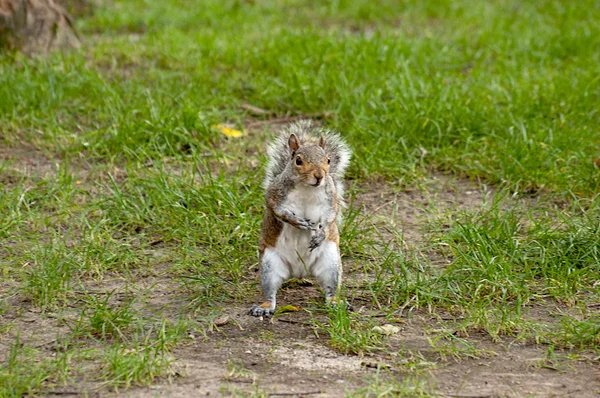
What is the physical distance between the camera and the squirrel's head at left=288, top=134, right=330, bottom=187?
3264 millimetres

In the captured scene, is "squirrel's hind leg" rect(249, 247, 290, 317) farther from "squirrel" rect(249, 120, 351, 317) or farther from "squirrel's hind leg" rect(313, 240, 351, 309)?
"squirrel's hind leg" rect(313, 240, 351, 309)

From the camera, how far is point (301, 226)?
10.9ft

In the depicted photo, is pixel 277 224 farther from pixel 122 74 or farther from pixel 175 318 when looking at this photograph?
pixel 122 74

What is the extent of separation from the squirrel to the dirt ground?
0.51 ft

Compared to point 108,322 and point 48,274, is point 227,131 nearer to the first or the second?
point 48,274

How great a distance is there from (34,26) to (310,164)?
11.9 ft

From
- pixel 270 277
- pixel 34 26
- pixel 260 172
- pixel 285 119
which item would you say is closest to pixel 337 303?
pixel 270 277

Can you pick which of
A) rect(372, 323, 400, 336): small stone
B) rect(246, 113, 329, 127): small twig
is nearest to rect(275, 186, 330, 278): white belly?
rect(372, 323, 400, 336): small stone

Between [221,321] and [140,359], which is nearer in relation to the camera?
[140,359]

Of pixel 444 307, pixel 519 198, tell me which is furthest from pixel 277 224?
pixel 519 198

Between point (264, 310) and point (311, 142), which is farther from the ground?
point (311, 142)

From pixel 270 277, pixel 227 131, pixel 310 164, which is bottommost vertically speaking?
pixel 270 277

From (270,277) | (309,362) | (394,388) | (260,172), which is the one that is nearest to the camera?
(394,388)

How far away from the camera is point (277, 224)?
3.44 metres
